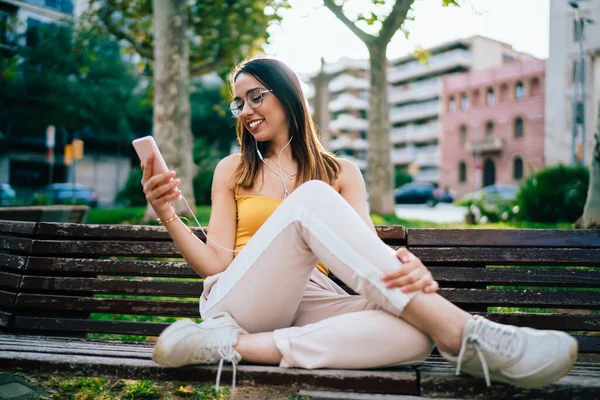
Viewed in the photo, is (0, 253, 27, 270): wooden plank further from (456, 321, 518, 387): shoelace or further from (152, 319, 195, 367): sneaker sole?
(456, 321, 518, 387): shoelace

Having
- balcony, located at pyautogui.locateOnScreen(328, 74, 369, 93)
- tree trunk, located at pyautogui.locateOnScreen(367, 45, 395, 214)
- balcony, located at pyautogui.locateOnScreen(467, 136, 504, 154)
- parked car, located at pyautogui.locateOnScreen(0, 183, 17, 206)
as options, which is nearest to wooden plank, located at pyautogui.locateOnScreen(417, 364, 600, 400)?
tree trunk, located at pyautogui.locateOnScreen(367, 45, 395, 214)

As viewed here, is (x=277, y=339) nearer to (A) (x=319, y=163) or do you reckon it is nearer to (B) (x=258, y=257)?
(B) (x=258, y=257)

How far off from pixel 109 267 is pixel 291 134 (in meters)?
1.21

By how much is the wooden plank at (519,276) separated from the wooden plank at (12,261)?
2183 millimetres

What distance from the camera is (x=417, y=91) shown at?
63.2 m

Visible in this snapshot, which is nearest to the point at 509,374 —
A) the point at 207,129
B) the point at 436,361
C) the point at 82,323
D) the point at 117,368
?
the point at 436,361

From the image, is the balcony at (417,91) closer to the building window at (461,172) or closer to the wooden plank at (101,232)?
the building window at (461,172)

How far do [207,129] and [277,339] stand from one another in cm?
3312

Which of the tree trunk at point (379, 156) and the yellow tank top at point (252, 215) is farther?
the tree trunk at point (379, 156)

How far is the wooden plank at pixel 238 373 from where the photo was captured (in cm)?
200

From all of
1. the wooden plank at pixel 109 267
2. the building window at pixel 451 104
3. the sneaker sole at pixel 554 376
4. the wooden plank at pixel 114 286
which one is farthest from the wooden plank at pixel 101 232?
the building window at pixel 451 104

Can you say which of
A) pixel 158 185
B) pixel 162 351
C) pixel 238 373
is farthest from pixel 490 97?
pixel 162 351

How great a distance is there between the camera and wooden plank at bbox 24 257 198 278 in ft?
10.1

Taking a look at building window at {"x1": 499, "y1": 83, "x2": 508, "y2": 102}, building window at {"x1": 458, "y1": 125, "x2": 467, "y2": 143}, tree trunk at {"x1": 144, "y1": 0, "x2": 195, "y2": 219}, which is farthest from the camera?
building window at {"x1": 458, "y1": 125, "x2": 467, "y2": 143}
